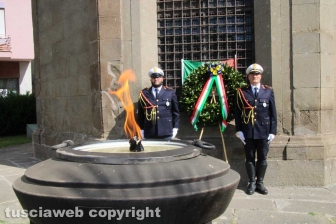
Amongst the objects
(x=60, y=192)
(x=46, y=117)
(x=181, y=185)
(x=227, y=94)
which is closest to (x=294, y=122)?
(x=227, y=94)

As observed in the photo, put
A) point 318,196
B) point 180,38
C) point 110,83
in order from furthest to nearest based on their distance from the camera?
point 180,38
point 110,83
point 318,196

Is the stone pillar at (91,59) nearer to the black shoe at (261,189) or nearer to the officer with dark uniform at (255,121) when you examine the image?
the officer with dark uniform at (255,121)

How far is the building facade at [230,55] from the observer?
537 cm

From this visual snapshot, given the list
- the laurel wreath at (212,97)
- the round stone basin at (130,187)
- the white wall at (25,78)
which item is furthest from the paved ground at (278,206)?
the white wall at (25,78)

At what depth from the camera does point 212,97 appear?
5.46 m

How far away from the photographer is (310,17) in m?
5.36

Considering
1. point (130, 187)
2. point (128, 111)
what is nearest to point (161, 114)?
point (128, 111)

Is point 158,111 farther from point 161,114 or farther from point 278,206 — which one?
point 278,206

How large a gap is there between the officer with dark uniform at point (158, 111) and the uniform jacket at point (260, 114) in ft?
3.04

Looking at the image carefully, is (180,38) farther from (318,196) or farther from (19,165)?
(19,165)

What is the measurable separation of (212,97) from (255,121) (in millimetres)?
816

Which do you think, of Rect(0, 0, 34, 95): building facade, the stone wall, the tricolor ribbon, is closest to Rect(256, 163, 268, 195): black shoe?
the tricolor ribbon

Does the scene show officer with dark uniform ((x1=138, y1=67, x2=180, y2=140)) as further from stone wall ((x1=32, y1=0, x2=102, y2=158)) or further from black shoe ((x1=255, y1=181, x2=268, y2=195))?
black shoe ((x1=255, y1=181, x2=268, y2=195))

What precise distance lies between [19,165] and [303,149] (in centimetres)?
539
